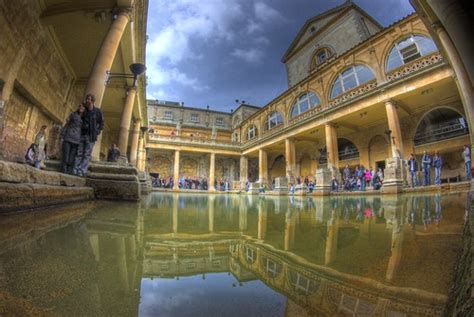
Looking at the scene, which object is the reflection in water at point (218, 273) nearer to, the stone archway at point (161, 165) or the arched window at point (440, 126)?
the arched window at point (440, 126)

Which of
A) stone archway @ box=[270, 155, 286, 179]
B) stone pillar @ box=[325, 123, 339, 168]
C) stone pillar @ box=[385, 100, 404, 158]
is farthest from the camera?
stone archway @ box=[270, 155, 286, 179]

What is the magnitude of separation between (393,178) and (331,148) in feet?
18.8

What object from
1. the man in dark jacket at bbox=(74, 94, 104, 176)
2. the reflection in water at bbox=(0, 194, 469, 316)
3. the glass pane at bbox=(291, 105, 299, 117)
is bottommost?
the reflection in water at bbox=(0, 194, 469, 316)

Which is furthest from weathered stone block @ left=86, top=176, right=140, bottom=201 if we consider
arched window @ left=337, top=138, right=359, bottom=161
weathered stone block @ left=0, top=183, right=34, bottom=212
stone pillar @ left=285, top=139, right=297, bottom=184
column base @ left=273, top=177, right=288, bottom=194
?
arched window @ left=337, top=138, right=359, bottom=161

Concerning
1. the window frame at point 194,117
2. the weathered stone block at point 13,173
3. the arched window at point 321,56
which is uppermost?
the arched window at point 321,56

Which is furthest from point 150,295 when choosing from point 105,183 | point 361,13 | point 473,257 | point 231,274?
point 361,13

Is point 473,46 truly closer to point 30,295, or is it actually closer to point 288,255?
point 288,255

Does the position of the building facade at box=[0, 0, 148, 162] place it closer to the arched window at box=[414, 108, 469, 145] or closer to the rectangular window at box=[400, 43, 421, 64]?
the rectangular window at box=[400, 43, 421, 64]

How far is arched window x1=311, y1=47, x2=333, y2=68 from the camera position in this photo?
69.1 feet

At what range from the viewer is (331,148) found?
15.6 metres

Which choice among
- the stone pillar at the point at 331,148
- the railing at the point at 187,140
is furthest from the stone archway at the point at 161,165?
the stone pillar at the point at 331,148

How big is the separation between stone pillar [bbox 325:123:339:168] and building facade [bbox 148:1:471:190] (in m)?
0.07

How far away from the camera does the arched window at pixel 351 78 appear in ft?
48.4

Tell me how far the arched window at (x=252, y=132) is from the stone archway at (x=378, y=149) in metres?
12.4
